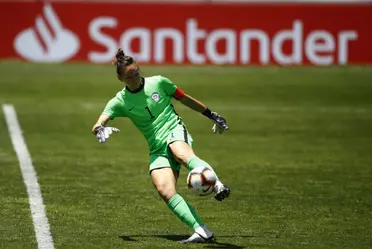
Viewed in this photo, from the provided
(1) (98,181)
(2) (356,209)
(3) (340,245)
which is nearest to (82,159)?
(1) (98,181)

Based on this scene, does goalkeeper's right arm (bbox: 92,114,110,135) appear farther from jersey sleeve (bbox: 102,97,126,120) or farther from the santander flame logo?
the santander flame logo

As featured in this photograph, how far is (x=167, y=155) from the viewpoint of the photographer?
438 inches

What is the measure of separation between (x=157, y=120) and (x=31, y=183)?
12.5ft

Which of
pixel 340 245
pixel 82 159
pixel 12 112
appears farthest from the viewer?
pixel 12 112

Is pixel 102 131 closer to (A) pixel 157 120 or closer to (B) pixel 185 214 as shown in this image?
(A) pixel 157 120

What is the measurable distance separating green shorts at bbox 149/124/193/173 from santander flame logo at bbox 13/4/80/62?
20.6 metres

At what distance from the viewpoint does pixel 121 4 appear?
104ft

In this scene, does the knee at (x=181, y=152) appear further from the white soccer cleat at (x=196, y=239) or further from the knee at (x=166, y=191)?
the white soccer cleat at (x=196, y=239)

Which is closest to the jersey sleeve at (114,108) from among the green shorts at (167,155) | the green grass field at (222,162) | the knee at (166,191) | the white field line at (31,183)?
the green shorts at (167,155)

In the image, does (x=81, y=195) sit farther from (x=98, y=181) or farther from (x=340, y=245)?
(x=340, y=245)

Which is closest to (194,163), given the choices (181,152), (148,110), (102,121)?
(181,152)

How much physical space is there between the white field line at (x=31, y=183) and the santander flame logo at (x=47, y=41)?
818cm

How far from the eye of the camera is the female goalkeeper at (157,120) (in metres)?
10.8

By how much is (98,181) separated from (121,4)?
1722cm
